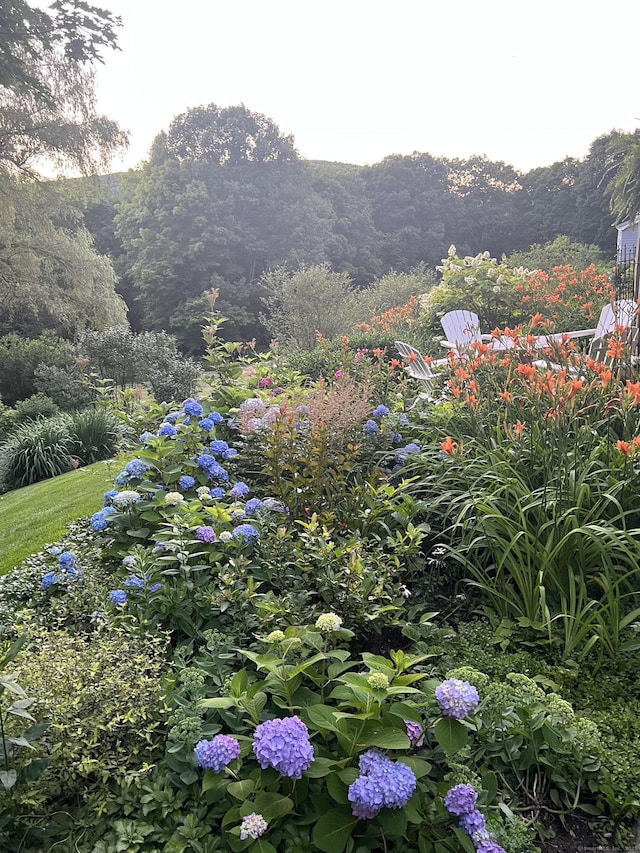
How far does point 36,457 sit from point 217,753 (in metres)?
5.48

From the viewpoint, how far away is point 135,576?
1.71 metres

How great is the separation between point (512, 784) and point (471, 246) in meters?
23.7

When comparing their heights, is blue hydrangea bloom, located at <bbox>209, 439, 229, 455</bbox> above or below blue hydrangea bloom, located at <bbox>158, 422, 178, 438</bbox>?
below

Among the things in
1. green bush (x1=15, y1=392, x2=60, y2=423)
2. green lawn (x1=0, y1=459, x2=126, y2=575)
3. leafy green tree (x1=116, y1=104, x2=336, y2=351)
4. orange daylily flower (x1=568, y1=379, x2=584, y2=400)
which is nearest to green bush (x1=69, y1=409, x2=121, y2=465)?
green lawn (x1=0, y1=459, x2=126, y2=575)

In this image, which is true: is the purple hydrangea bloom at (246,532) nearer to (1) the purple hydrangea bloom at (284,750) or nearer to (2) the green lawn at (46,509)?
(1) the purple hydrangea bloom at (284,750)

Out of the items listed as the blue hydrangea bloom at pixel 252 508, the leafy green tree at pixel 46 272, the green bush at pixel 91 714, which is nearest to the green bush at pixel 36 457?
the blue hydrangea bloom at pixel 252 508

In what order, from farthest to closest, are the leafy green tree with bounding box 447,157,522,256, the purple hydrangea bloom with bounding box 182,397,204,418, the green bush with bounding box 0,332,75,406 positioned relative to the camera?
the leafy green tree with bounding box 447,157,522,256 < the green bush with bounding box 0,332,75,406 < the purple hydrangea bloom with bounding box 182,397,204,418

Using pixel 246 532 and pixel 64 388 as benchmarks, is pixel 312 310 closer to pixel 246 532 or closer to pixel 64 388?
pixel 64 388

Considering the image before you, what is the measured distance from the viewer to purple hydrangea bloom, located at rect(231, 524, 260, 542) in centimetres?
184

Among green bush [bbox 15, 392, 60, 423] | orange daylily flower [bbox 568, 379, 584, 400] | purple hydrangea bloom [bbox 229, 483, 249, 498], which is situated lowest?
green bush [bbox 15, 392, 60, 423]

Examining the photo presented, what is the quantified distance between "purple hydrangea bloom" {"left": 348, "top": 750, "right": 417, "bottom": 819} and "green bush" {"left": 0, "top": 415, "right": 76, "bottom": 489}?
214 inches

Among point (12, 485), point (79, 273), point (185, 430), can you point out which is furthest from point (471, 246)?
point (185, 430)

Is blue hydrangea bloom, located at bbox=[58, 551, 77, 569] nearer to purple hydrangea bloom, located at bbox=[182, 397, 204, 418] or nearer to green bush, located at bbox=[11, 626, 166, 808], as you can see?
green bush, located at bbox=[11, 626, 166, 808]

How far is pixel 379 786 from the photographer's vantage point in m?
0.98
